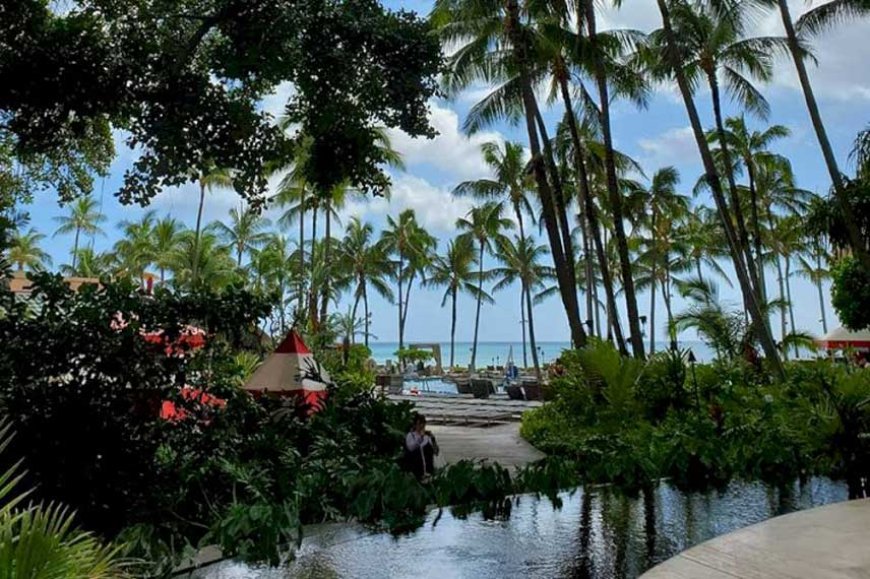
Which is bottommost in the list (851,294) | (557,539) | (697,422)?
(557,539)

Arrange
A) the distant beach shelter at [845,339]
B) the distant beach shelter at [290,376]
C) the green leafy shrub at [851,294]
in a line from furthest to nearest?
1. the distant beach shelter at [845,339]
2. the green leafy shrub at [851,294]
3. the distant beach shelter at [290,376]

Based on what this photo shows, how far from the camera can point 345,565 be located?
514 centimetres

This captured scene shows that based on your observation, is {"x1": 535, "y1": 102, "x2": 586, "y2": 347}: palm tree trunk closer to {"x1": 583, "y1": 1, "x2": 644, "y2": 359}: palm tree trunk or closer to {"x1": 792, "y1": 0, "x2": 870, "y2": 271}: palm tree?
{"x1": 583, "y1": 1, "x2": 644, "y2": 359}: palm tree trunk

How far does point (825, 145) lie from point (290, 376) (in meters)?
12.6

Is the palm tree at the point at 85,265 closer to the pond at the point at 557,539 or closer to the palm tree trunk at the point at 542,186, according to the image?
the palm tree trunk at the point at 542,186

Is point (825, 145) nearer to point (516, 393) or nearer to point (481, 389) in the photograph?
point (516, 393)

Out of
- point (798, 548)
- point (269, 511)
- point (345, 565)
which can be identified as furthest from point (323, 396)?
point (798, 548)

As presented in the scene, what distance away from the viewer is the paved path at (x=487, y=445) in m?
11.5

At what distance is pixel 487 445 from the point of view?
1345cm

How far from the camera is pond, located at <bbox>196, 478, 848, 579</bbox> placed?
4922 mm

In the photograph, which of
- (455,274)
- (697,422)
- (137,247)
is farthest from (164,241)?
(697,422)

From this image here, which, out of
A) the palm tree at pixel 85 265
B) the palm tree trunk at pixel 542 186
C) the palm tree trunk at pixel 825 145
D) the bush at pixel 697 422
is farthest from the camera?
the palm tree at pixel 85 265

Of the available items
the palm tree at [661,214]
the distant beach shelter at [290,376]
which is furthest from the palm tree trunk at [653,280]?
the distant beach shelter at [290,376]

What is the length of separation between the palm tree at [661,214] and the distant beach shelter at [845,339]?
1063 cm
